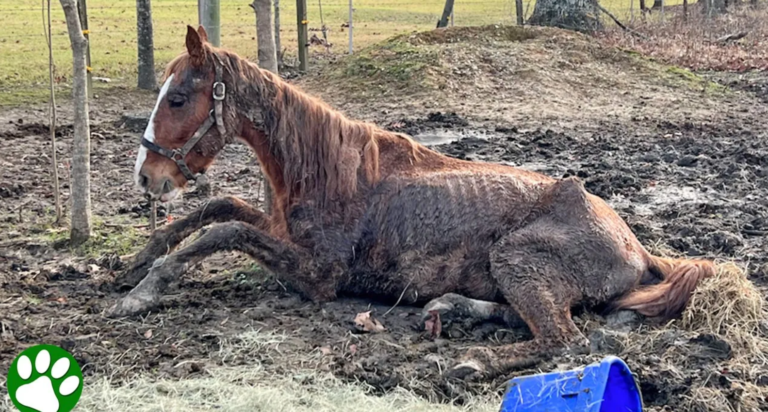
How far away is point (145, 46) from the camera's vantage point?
14516 millimetres

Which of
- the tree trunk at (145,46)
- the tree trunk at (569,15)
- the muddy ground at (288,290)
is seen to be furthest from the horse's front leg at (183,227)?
the tree trunk at (569,15)

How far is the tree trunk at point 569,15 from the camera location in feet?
62.2

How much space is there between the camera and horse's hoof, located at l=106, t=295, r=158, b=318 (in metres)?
5.12

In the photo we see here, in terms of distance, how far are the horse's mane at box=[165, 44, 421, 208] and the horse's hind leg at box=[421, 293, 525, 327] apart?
0.97 m

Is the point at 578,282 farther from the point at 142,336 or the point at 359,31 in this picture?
the point at 359,31

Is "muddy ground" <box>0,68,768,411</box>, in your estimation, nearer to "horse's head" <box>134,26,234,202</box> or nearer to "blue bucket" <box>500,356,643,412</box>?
"blue bucket" <box>500,356,643,412</box>

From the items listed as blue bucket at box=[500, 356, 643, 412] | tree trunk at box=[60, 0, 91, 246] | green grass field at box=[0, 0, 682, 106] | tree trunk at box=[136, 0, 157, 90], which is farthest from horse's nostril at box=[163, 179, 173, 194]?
tree trunk at box=[136, 0, 157, 90]

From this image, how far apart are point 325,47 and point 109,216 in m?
13.3

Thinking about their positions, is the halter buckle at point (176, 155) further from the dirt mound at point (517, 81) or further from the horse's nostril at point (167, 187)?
the dirt mound at point (517, 81)

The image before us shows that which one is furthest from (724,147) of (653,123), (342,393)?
(342,393)

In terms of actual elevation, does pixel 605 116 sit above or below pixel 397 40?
below

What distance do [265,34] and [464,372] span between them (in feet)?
11.4

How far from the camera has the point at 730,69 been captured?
16.7m

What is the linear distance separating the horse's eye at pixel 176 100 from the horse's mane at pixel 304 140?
0.25 metres
